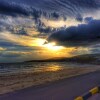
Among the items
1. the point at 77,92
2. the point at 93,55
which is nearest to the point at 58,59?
the point at 93,55

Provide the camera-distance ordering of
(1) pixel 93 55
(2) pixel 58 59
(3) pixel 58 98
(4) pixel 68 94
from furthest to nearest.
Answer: (1) pixel 93 55, (2) pixel 58 59, (4) pixel 68 94, (3) pixel 58 98

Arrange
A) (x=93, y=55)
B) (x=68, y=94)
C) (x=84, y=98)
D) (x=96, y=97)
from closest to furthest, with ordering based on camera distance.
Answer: (x=84, y=98) < (x=96, y=97) < (x=68, y=94) < (x=93, y=55)

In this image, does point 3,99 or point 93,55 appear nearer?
point 3,99

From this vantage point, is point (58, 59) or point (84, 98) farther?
point (58, 59)

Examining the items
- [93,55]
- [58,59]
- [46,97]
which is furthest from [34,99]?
[93,55]

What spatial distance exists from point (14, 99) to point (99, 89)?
12.2ft

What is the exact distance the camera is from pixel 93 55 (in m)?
124

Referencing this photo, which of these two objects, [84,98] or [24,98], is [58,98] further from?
[84,98]

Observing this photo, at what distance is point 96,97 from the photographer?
12625mm

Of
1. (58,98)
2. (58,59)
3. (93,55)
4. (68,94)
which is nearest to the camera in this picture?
(58,98)

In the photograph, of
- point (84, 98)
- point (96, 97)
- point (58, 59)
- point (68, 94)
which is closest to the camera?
point (84, 98)

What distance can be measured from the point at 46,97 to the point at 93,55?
110m

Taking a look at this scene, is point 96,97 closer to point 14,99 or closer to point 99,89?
point 99,89

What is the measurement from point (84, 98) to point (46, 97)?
4.53 m
